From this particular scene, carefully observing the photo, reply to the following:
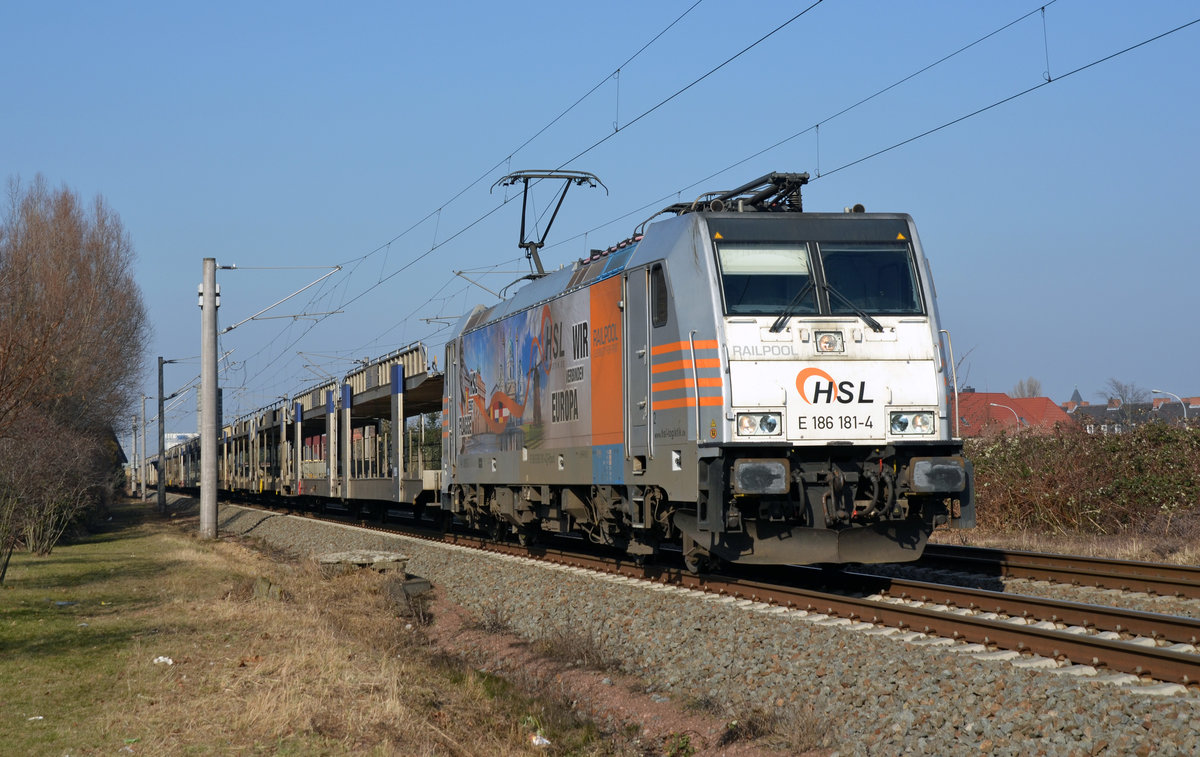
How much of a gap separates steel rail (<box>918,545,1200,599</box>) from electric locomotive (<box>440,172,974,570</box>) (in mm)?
1658

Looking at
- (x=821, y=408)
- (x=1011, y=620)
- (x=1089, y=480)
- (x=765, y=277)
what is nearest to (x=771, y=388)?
(x=821, y=408)

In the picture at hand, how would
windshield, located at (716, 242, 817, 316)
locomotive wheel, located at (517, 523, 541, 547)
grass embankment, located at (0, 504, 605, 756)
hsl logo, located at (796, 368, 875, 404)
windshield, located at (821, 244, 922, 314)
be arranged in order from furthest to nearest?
locomotive wheel, located at (517, 523, 541, 547) < windshield, located at (821, 244, 922, 314) < windshield, located at (716, 242, 817, 316) < hsl logo, located at (796, 368, 875, 404) < grass embankment, located at (0, 504, 605, 756)

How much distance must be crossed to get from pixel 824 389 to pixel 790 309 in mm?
897

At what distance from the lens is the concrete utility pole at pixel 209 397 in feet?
88.5

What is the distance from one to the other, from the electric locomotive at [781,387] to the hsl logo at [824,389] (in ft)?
0.05

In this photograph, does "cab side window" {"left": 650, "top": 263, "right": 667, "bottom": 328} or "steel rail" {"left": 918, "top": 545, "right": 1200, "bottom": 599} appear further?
"cab side window" {"left": 650, "top": 263, "right": 667, "bottom": 328}

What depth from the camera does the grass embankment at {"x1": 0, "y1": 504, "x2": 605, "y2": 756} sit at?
7.13 metres

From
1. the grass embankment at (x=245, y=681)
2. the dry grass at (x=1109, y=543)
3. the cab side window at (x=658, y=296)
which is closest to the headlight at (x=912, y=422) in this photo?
the cab side window at (x=658, y=296)

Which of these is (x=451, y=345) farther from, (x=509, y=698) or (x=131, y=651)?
(x=509, y=698)

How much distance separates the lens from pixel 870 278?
11.8 metres

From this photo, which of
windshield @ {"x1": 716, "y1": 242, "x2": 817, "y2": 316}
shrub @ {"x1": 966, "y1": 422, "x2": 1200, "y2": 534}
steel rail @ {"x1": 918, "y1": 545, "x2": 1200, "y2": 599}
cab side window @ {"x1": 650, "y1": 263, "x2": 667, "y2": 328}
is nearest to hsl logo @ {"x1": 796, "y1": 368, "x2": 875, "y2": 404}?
windshield @ {"x1": 716, "y1": 242, "x2": 817, "y2": 316}

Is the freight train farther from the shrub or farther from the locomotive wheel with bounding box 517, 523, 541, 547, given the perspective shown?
the shrub

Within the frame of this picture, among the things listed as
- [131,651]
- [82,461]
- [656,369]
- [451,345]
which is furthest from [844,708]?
[82,461]

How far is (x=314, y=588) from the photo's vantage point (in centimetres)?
1459
